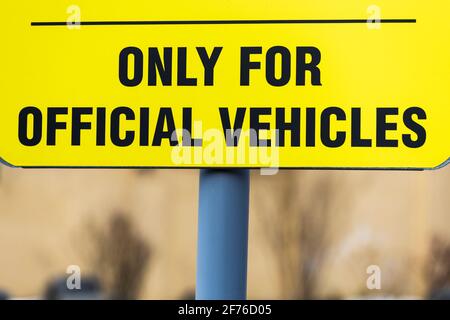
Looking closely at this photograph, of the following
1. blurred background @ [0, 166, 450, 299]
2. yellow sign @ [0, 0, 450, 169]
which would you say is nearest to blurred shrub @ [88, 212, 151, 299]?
blurred background @ [0, 166, 450, 299]

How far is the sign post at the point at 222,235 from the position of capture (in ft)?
4.93

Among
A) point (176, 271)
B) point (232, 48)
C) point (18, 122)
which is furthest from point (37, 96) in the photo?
point (176, 271)

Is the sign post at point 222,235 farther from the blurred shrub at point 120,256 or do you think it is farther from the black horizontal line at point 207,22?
the blurred shrub at point 120,256

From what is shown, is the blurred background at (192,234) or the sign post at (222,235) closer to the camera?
the sign post at (222,235)

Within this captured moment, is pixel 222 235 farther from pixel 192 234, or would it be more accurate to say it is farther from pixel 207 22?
pixel 192 234

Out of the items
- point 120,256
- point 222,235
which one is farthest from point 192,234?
point 222,235

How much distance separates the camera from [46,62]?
159 cm

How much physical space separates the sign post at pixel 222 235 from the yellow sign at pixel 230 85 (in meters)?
0.05

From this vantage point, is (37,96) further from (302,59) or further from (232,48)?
(302,59)

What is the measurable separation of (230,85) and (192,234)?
5476mm

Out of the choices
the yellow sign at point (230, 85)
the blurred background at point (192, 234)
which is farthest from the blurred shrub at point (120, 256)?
the yellow sign at point (230, 85)

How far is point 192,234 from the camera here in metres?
6.94

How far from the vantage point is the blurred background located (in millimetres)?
6824

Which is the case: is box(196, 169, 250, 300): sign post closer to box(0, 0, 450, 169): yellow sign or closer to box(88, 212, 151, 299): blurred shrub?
box(0, 0, 450, 169): yellow sign
